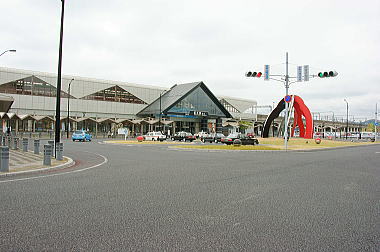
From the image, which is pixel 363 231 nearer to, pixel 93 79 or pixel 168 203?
pixel 168 203

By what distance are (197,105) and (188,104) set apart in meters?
2.88

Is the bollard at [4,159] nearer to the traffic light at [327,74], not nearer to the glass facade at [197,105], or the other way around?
the traffic light at [327,74]

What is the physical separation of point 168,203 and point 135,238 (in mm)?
2051

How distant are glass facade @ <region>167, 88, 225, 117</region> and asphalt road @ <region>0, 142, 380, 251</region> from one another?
195 feet

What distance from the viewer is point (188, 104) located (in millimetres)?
72000

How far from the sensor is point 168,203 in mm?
6281

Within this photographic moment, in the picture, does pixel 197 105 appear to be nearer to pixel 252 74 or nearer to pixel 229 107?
pixel 229 107

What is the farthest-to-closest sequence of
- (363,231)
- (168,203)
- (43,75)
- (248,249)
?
(43,75)
(168,203)
(363,231)
(248,249)

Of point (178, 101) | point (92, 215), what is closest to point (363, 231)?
point (92, 215)

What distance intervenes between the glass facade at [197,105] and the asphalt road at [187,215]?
2337 inches

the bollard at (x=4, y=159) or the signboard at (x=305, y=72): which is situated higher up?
the signboard at (x=305, y=72)

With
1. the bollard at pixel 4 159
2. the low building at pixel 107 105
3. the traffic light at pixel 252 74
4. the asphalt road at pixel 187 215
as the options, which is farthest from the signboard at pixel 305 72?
the low building at pixel 107 105

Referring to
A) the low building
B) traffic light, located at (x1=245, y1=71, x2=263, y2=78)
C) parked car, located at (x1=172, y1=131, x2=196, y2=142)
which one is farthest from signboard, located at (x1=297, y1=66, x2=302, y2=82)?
the low building

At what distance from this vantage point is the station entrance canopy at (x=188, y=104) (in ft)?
226
